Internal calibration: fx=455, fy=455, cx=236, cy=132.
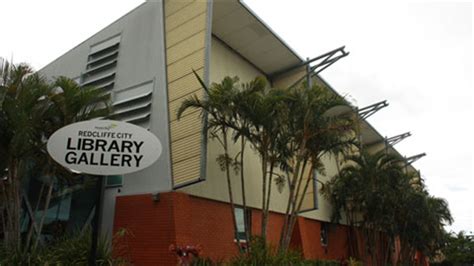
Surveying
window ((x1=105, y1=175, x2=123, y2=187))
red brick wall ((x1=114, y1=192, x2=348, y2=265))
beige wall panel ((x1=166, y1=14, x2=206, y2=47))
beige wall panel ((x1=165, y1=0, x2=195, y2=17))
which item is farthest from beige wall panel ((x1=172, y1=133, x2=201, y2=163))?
beige wall panel ((x1=165, y1=0, x2=195, y2=17))

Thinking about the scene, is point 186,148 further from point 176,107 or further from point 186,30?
point 186,30

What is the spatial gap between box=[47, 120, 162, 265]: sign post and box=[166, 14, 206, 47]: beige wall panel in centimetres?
938

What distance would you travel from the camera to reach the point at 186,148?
43.4 feet

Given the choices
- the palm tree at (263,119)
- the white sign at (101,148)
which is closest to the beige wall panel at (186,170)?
the palm tree at (263,119)

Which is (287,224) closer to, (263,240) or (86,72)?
(263,240)

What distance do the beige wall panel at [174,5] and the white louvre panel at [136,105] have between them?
2602 mm

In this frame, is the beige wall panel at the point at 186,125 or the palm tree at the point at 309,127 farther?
the beige wall panel at the point at 186,125

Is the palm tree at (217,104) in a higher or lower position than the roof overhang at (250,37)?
lower

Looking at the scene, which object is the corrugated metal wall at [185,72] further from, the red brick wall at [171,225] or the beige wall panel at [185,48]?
the red brick wall at [171,225]

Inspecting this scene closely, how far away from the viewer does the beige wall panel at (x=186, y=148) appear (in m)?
13.0

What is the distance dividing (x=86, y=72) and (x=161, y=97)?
4.22 meters

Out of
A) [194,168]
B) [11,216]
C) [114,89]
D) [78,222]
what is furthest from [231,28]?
[11,216]

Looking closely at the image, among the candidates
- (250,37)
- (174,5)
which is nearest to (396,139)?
(250,37)

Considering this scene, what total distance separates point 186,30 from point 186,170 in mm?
4639
